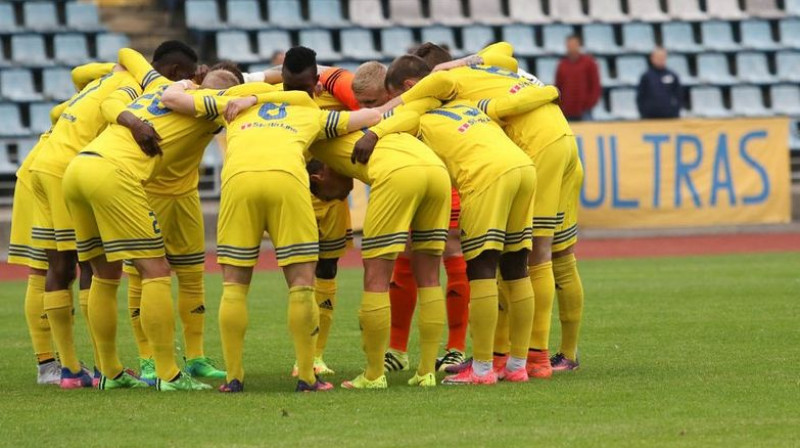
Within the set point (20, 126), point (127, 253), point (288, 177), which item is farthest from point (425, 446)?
point (20, 126)

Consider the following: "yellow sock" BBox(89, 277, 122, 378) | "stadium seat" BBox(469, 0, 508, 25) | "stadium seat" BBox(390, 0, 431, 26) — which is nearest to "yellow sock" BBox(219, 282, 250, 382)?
"yellow sock" BBox(89, 277, 122, 378)

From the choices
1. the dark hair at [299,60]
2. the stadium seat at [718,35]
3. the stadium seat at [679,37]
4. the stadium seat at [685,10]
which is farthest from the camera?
the stadium seat at [685,10]

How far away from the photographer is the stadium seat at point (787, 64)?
80.0 feet

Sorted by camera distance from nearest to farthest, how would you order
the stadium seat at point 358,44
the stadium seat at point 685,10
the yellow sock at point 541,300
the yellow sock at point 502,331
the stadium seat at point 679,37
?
the yellow sock at point 541,300, the yellow sock at point 502,331, the stadium seat at point 358,44, the stadium seat at point 679,37, the stadium seat at point 685,10

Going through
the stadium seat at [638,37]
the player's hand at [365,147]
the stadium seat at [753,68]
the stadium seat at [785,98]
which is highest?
the stadium seat at [638,37]

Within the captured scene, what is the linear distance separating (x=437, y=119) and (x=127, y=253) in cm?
→ 198

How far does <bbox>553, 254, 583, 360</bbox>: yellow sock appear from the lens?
9.11 metres

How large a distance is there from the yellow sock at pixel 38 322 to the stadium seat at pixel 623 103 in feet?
50.4

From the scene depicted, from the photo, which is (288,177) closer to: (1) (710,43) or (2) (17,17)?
(2) (17,17)

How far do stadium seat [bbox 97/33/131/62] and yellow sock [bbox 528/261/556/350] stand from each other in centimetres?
1434

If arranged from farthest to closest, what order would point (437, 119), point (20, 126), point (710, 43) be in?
point (710, 43) → point (20, 126) → point (437, 119)

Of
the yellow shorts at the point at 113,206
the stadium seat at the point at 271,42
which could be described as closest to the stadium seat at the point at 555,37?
the stadium seat at the point at 271,42

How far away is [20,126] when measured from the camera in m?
21.7

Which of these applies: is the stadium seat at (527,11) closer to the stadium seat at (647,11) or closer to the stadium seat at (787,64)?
the stadium seat at (647,11)
